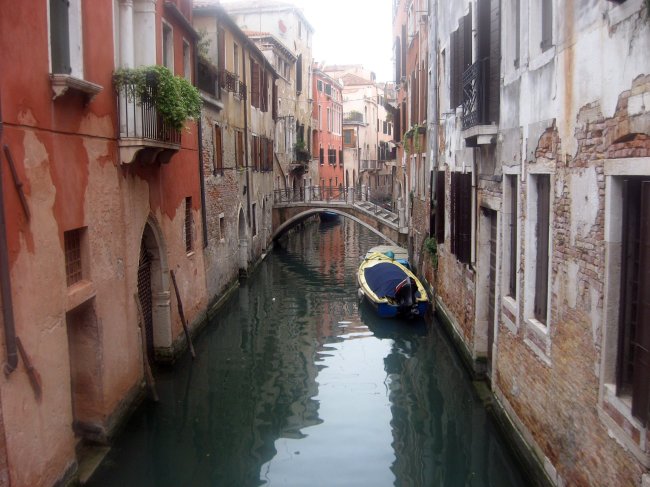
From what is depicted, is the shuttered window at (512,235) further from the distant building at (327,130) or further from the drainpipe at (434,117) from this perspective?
the distant building at (327,130)

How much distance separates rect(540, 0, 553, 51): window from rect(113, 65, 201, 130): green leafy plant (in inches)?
183

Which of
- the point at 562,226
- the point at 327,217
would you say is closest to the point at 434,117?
the point at 562,226

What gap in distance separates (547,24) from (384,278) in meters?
9.19

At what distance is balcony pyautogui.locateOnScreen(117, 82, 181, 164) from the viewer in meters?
8.12

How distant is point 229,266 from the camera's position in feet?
55.5

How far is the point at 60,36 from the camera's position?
6664 mm

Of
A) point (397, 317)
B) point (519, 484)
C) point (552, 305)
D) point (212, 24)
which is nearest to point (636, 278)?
point (552, 305)

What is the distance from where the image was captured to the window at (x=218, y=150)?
1520 centimetres

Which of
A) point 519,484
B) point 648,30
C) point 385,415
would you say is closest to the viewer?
point 648,30

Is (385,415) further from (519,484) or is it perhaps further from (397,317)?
(397,317)

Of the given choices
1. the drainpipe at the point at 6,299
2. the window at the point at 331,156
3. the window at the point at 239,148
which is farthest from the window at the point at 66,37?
the window at the point at 331,156

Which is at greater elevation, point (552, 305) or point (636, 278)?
point (636, 278)

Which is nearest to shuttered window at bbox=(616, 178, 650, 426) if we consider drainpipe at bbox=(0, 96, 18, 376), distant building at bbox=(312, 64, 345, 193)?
drainpipe at bbox=(0, 96, 18, 376)

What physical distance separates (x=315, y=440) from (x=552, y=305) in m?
3.53
